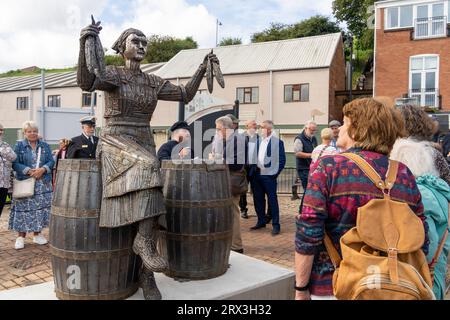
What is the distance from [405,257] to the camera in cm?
178

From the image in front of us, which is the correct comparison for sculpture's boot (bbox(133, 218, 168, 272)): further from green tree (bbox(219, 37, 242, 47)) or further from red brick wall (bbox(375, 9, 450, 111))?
green tree (bbox(219, 37, 242, 47))

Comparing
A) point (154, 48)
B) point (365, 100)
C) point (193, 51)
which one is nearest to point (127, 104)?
point (365, 100)

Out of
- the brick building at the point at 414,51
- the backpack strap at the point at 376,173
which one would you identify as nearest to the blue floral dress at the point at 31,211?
the backpack strap at the point at 376,173

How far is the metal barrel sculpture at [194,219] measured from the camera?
11.3 feet

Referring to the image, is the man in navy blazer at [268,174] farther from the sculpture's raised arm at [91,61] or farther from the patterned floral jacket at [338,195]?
the patterned floral jacket at [338,195]

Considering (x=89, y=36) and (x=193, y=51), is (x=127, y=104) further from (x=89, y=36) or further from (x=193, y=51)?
(x=193, y=51)

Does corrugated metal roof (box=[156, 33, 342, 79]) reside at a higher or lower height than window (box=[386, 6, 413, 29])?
lower

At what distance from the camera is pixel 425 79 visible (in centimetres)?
2028

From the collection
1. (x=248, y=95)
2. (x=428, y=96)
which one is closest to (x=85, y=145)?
(x=248, y=95)

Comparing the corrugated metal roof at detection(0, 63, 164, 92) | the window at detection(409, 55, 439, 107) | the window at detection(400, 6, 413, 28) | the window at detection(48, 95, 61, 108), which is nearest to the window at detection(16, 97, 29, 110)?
the corrugated metal roof at detection(0, 63, 164, 92)

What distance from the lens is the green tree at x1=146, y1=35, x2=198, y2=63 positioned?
47906mm

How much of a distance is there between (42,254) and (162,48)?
46114 millimetres

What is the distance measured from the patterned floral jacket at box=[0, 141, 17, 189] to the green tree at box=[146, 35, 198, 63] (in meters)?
43.4

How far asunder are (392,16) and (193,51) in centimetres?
1231
